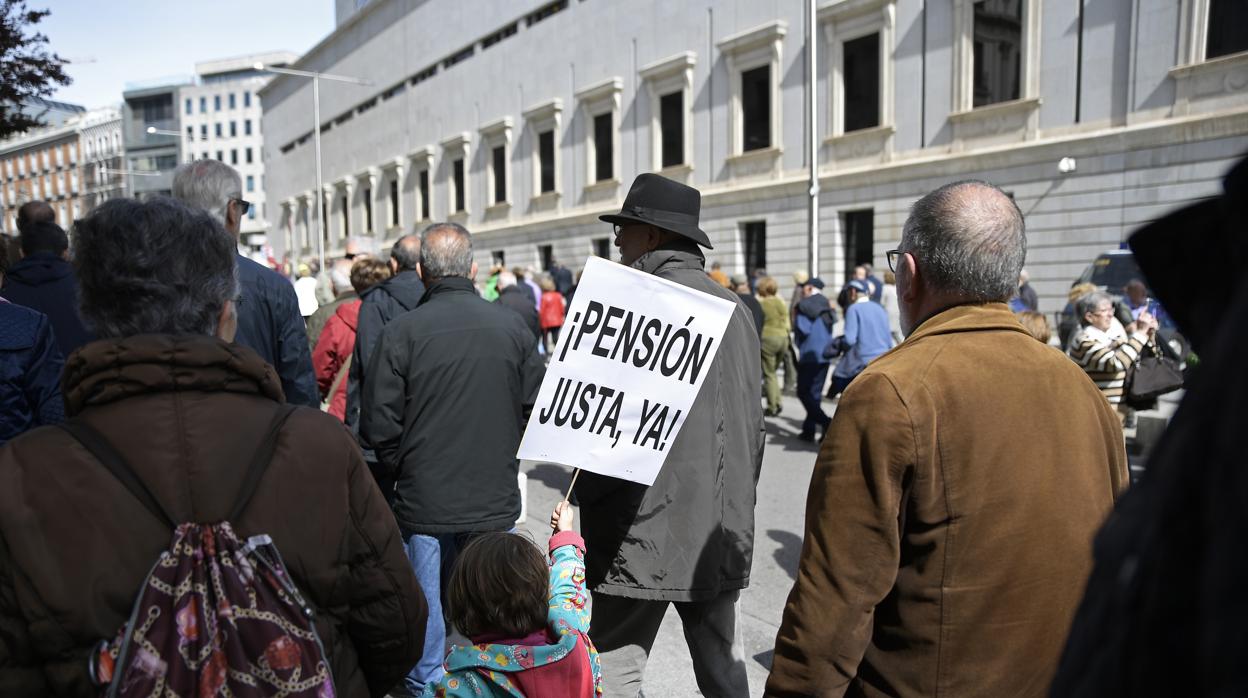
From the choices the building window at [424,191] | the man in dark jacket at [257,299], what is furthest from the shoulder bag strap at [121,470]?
the building window at [424,191]

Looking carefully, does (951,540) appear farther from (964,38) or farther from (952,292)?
(964,38)

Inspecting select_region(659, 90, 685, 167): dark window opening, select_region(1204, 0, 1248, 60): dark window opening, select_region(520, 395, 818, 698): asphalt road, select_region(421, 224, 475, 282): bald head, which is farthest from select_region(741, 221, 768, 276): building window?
select_region(421, 224, 475, 282): bald head

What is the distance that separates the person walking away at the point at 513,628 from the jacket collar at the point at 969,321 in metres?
1.18

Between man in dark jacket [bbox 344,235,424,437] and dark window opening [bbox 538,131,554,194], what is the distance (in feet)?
104

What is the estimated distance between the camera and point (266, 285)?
11.9 feet

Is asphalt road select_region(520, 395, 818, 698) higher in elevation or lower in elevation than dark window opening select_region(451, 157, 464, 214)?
lower

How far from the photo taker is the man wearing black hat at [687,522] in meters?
3.09

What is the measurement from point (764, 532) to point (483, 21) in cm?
3852

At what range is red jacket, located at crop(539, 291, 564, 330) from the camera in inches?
643

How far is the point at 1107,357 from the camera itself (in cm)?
732

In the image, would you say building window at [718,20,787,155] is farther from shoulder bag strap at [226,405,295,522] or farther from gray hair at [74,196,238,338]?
shoulder bag strap at [226,405,295,522]

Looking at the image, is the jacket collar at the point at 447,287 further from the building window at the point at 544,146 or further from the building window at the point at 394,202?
the building window at the point at 394,202

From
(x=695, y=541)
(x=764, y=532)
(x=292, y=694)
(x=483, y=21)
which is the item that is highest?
(x=483, y=21)

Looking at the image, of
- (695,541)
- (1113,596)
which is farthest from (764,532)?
(1113,596)
